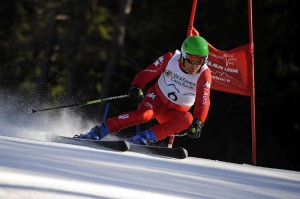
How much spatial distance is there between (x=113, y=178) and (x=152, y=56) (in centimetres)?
1590

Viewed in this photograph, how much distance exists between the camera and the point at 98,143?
6980 millimetres

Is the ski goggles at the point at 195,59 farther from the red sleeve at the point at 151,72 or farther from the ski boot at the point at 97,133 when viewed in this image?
the ski boot at the point at 97,133

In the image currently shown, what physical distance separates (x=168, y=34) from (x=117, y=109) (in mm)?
3112

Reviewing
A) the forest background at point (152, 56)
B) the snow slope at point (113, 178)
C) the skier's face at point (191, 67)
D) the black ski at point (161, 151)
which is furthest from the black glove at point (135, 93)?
the forest background at point (152, 56)

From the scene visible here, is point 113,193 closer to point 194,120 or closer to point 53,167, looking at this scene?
point 53,167

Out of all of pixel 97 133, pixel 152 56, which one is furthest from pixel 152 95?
pixel 152 56

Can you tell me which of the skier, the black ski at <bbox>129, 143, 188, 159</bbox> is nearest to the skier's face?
the skier

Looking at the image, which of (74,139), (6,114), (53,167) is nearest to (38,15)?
(6,114)

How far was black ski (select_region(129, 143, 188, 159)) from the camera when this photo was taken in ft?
23.3

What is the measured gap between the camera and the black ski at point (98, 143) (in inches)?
260

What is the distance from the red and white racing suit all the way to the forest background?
571 cm

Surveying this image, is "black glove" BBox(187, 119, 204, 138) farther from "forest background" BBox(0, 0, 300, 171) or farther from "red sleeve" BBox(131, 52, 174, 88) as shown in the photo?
"forest background" BBox(0, 0, 300, 171)

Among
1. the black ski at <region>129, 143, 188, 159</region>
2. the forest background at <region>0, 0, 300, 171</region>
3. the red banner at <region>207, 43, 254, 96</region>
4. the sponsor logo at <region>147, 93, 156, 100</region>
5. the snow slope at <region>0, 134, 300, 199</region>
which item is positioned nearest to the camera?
the snow slope at <region>0, 134, 300, 199</region>

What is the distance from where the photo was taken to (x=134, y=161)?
19.2 ft
